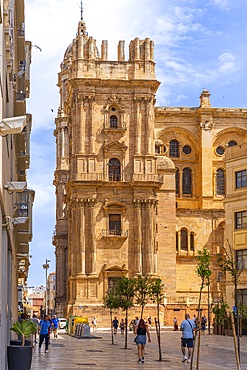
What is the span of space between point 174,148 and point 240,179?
3247 centimetres

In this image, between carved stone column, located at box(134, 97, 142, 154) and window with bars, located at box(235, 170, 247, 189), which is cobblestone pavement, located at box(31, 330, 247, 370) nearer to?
window with bars, located at box(235, 170, 247, 189)

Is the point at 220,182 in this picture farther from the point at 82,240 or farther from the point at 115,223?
the point at 82,240

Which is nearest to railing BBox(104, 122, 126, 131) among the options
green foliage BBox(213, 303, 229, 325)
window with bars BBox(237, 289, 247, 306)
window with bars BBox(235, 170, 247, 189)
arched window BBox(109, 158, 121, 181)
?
arched window BBox(109, 158, 121, 181)

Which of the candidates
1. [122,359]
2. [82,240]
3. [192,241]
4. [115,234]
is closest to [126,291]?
[122,359]

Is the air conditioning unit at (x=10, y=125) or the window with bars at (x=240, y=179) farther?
the window with bars at (x=240, y=179)

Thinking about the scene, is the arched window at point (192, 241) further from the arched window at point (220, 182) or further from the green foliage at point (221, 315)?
the green foliage at point (221, 315)

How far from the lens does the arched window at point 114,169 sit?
75.9 metres

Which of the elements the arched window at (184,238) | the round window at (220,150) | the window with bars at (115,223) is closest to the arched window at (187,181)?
the round window at (220,150)

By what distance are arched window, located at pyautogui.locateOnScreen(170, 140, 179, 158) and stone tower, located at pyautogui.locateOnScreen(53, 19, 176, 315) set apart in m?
13.3

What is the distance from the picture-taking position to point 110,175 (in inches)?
2990

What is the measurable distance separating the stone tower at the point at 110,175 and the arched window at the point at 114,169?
0.09m

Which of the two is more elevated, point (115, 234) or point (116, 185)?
point (116, 185)

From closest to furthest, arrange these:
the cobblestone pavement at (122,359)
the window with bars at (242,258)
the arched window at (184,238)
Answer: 1. the cobblestone pavement at (122,359)
2. the window with bars at (242,258)
3. the arched window at (184,238)

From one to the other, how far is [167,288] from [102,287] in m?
7.52
